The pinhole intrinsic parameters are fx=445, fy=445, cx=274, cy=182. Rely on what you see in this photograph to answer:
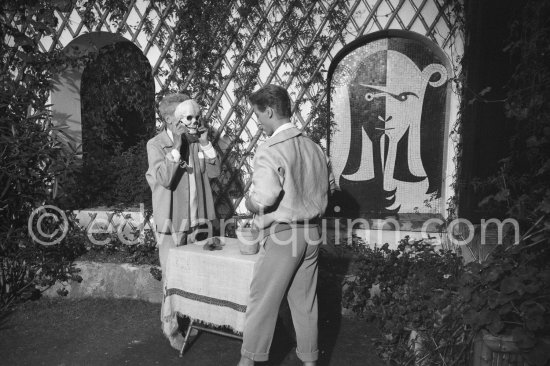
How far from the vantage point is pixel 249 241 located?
255cm

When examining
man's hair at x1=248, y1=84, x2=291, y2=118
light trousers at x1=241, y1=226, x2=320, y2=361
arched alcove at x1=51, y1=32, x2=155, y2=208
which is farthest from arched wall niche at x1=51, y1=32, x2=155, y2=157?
light trousers at x1=241, y1=226, x2=320, y2=361

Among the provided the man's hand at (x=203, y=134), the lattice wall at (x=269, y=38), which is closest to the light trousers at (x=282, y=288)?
the man's hand at (x=203, y=134)

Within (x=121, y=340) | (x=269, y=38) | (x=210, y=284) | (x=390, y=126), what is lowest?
(x=121, y=340)

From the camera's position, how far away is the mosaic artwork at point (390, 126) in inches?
160

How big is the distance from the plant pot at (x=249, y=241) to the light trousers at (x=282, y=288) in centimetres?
18

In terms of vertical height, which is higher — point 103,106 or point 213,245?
point 103,106

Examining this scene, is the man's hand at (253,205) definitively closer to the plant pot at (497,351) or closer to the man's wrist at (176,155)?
the man's wrist at (176,155)

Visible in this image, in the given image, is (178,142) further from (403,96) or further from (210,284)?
(403,96)

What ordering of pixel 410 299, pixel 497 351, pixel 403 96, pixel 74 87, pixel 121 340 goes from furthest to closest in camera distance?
pixel 74 87, pixel 403 96, pixel 121 340, pixel 410 299, pixel 497 351

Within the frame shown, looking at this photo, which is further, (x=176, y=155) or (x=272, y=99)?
(x=176, y=155)

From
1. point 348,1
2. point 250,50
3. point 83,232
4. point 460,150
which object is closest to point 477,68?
point 460,150

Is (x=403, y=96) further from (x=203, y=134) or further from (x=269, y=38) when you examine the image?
(x=203, y=134)

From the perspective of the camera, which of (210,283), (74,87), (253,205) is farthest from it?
(74,87)

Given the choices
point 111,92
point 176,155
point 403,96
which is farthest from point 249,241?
point 111,92
